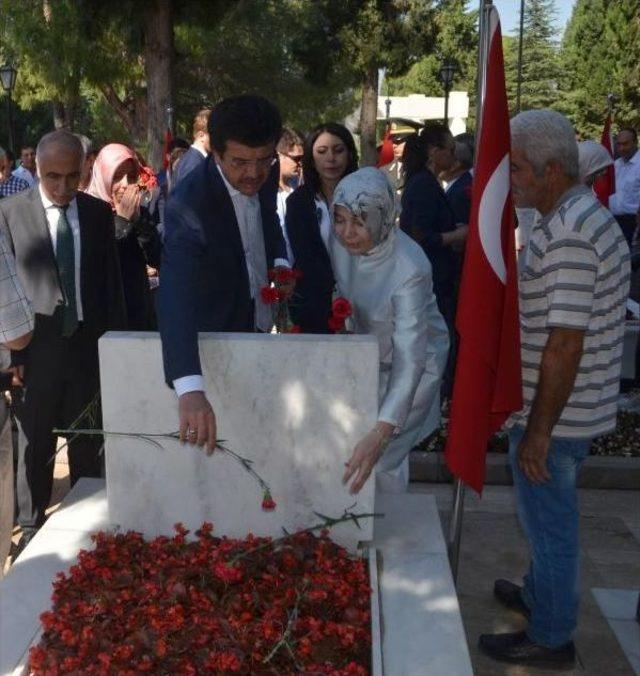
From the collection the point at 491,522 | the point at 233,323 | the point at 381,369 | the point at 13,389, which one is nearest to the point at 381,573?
the point at 381,369

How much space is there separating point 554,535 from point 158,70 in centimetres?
1782

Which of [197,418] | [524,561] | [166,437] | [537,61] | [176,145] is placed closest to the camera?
[197,418]

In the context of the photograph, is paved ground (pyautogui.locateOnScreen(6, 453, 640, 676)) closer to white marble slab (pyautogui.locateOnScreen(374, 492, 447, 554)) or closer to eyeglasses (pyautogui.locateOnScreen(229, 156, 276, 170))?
white marble slab (pyautogui.locateOnScreen(374, 492, 447, 554))

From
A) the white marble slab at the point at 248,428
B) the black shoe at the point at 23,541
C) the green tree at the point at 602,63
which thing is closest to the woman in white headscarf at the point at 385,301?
the white marble slab at the point at 248,428

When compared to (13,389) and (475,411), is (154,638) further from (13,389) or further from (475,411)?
(13,389)

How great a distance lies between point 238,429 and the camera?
3.14 meters

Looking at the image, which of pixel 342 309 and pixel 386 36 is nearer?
pixel 342 309

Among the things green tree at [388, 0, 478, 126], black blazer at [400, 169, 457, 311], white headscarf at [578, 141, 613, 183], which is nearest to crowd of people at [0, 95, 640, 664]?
white headscarf at [578, 141, 613, 183]

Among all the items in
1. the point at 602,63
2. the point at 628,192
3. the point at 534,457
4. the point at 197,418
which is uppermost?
the point at 602,63

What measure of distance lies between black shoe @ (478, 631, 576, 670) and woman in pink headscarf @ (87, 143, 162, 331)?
278 cm

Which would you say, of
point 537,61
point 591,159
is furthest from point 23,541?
point 537,61

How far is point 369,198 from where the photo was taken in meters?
3.22

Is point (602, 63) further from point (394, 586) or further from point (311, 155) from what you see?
point (394, 586)

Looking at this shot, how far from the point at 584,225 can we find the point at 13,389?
118 inches
